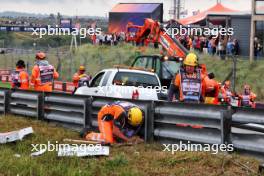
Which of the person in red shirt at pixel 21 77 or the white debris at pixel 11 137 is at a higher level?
the person in red shirt at pixel 21 77

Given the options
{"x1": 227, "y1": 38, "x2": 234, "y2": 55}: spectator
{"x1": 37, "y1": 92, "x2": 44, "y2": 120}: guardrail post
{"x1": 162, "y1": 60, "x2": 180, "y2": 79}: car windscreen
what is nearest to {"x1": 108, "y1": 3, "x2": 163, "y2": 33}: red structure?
{"x1": 227, "y1": 38, "x2": 234, "y2": 55}: spectator

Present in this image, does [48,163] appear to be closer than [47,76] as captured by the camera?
Yes

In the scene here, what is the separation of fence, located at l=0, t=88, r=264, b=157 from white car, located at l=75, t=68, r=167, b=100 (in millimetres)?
2363

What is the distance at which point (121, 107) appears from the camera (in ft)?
29.9

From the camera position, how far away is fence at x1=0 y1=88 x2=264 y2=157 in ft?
25.7

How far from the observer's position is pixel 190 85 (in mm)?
10797

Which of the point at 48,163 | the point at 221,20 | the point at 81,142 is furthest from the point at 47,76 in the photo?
the point at 221,20

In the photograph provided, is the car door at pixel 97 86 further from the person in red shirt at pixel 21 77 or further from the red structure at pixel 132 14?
the red structure at pixel 132 14

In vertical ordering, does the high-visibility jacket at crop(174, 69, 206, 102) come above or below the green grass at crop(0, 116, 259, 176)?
above

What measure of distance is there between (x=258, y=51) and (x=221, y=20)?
405 inches

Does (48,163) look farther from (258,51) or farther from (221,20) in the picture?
(221,20)

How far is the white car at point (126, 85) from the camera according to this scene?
13.5 m

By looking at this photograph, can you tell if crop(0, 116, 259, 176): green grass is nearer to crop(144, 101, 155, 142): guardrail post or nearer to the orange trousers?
the orange trousers

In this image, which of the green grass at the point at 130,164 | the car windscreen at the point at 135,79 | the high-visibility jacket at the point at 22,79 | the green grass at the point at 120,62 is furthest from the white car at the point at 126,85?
the green grass at the point at 120,62
